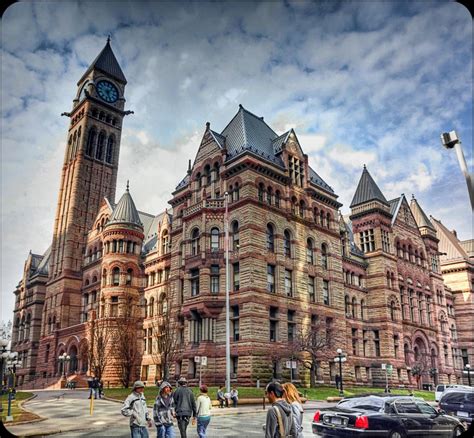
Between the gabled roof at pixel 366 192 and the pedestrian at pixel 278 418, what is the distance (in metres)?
54.5

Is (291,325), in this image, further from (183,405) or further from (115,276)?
(183,405)

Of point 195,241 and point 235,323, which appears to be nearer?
point 235,323

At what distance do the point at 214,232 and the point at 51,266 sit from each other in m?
36.7

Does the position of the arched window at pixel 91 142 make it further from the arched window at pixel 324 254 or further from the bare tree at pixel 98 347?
the arched window at pixel 324 254

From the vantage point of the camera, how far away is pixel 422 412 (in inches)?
585

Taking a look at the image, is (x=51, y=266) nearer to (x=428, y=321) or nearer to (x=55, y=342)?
(x=55, y=342)

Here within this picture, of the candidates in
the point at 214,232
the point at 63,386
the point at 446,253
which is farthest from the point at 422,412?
the point at 446,253

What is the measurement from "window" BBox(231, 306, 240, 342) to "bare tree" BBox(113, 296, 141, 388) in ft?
32.2

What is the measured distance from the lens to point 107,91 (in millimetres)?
81938

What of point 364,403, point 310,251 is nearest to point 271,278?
→ point 310,251

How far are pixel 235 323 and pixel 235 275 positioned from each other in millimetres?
3955

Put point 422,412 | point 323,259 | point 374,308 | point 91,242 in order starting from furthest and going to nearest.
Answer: point 91,242 < point 374,308 < point 323,259 < point 422,412

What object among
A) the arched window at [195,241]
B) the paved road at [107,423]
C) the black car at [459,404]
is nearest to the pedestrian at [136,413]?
the paved road at [107,423]

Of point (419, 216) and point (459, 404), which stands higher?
point (419, 216)
